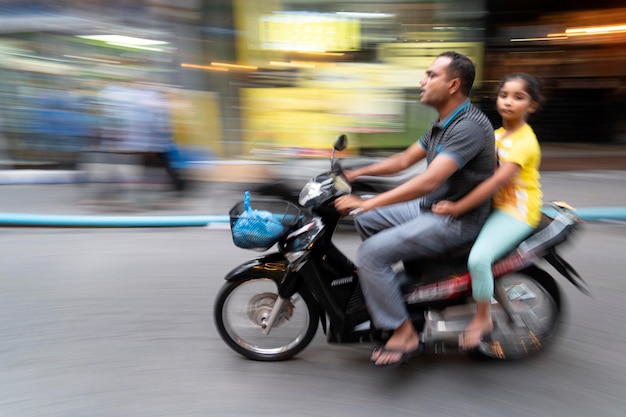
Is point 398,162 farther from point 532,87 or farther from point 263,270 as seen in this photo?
point 263,270

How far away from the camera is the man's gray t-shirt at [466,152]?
246 cm

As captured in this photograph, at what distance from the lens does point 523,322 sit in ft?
9.57

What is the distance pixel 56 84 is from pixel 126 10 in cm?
163

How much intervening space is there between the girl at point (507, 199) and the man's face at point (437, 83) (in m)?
0.37

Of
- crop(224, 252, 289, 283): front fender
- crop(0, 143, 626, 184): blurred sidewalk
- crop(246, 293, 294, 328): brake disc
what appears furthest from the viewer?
crop(0, 143, 626, 184): blurred sidewalk

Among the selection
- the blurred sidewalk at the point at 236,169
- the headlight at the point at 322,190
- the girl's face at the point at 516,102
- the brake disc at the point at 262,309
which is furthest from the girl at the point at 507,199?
the blurred sidewalk at the point at 236,169

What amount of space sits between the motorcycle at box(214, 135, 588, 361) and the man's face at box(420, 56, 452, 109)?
498mm

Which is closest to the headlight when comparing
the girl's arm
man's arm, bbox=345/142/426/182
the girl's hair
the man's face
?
man's arm, bbox=345/142/426/182

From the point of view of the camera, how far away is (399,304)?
266 cm

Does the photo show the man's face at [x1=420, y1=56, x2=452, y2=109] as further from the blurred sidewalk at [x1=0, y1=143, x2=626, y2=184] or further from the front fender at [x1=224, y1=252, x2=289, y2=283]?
the blurred sidewalk at [x1=0, y1=143, x2=626, y2=184]

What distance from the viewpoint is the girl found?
8.42 ft

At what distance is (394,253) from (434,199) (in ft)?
1.30

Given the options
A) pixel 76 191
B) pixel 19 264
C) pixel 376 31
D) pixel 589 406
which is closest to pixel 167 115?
pixel 76 191

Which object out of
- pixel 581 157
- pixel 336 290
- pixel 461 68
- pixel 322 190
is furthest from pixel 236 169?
pixel 581 157
